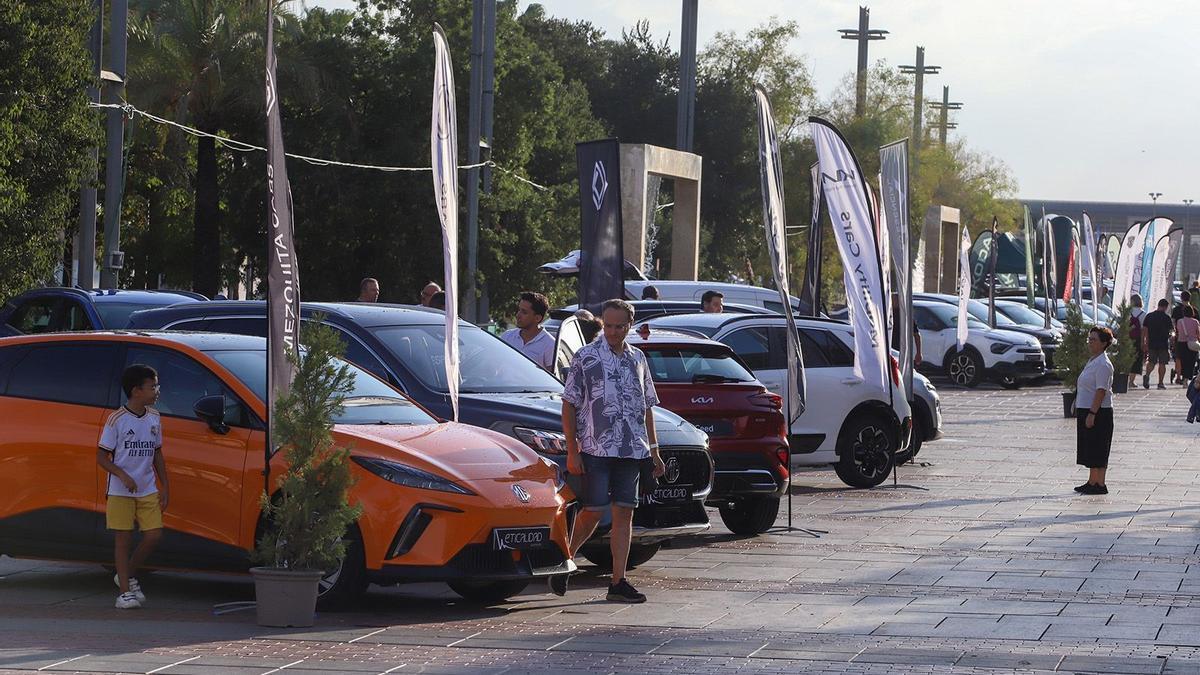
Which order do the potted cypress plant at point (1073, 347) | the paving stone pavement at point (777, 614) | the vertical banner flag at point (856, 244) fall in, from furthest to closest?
the potted cypress plant at point (1073, 347), the vertical banner flag at point (856, 244), the paving stone pavement at point (777, 614)

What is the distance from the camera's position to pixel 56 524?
1041cm

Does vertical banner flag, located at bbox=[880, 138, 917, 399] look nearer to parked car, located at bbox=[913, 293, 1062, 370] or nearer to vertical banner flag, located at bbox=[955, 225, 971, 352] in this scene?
vertical banner flag, located at bbox=[955, 225, 971, 352]

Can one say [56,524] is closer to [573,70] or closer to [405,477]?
[405,477]

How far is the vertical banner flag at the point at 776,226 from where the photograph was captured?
1441cm

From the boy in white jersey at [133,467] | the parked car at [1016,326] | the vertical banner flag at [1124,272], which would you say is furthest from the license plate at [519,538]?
the parked car at [1016,326]

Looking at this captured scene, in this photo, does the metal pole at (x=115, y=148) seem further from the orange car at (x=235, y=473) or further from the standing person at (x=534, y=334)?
the orange car at (x=235, y=473)

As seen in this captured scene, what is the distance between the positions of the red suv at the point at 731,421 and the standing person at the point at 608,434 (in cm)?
316

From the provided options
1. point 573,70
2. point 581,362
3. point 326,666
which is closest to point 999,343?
point 581,362

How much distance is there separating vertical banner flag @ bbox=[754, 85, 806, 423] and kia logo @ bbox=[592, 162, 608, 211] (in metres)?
2.40

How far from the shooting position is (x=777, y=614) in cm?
995

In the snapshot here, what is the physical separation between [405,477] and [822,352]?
8.92 meters

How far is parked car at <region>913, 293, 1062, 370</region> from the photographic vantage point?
39.1m

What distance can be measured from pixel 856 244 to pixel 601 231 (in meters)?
2.31

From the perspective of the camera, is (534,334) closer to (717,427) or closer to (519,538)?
(717,427)
